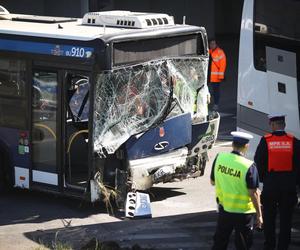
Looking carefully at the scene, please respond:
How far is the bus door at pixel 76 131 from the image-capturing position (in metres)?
11.1

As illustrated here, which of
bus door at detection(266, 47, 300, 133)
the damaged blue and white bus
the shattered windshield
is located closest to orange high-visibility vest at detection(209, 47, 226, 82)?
the damaged blue and white bus

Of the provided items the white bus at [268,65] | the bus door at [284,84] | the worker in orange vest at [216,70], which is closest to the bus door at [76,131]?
the white bus at [268,65]

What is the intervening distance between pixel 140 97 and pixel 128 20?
1.24 metres

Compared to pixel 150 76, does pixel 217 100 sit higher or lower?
lower

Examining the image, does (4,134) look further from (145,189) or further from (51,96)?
(145,189)

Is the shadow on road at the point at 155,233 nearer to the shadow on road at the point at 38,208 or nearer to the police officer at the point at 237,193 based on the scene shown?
the shadow on road at the point at 38,208

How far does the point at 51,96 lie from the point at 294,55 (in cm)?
366

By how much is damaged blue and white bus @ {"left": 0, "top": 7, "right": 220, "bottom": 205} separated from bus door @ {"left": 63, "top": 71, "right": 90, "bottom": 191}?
0.05 feet

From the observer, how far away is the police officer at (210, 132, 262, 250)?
25.3 feet

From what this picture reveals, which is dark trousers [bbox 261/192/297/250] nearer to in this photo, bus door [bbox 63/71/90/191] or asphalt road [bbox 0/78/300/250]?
asphalt road [bbox 0/78/300/250]

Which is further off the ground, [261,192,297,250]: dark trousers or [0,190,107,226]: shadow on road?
[261,192,297,250]: dark trousers

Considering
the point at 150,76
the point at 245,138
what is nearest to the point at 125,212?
the point at 150,76

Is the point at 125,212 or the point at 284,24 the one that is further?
the point at 125,212

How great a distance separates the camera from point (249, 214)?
307 inches
